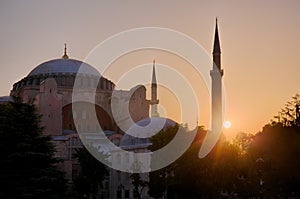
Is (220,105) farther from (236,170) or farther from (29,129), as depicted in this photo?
(29,129)

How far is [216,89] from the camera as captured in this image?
49281mm

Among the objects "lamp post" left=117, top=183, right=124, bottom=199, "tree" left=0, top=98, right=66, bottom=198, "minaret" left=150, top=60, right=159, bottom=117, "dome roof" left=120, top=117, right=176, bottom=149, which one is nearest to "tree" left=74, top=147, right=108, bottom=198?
"dome roof" left=120, top=117, right=176, bottom=149

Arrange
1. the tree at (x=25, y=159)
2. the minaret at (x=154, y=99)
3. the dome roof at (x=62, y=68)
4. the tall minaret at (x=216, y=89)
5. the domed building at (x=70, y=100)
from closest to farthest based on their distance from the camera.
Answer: the tree at (x=25, y=159) → the tall minaret at (x=216, y=89) → the domed building at (x=70, y=100) → the dome roof at (x=62, y=68) → the minaret at (x=154, y=99)

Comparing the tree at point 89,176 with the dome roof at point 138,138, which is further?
the dome roof at point 138,138

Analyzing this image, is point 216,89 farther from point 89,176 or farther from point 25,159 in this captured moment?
point 25,159

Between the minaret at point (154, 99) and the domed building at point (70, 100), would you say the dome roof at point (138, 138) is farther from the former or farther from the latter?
the minaret at point (154, 99)

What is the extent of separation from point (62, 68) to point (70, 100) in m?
5.64

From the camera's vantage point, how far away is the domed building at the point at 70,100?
5428 cm

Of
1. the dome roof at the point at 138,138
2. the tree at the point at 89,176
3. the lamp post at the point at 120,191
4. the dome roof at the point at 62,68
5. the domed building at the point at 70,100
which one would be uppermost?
the dome roof at the point at 62,68

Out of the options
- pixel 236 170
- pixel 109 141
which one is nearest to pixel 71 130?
pixel 109 141

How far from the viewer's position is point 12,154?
83.1ft

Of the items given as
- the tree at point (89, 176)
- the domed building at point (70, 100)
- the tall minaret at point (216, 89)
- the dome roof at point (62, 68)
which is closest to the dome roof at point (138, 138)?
the domed building at point (70, 100)

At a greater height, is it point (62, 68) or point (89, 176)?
point (62, 68)

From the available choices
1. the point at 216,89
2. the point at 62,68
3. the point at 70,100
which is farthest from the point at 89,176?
the point at 62,68
